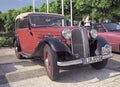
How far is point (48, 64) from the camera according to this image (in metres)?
6.34

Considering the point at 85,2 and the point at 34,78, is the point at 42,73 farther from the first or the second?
the point at 85,2

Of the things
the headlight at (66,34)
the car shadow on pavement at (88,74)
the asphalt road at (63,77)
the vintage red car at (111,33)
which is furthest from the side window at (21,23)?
the vintage red car at (111,33)

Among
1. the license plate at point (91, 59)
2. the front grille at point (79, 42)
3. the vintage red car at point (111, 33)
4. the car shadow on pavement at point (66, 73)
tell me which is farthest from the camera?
the vintage red car at point (111, 33)

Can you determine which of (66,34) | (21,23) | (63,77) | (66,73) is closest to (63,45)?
(66,34)

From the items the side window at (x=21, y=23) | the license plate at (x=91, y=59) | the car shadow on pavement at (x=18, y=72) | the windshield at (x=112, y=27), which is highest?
the side window at (x=21, y=23)

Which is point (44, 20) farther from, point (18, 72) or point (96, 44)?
point (96, 44)

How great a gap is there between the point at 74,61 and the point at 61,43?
0.60 m

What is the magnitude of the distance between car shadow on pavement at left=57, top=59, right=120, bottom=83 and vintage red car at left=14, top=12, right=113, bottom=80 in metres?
0.26

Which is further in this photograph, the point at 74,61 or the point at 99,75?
the point at 99,75

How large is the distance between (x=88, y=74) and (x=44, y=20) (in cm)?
251

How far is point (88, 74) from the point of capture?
680cm

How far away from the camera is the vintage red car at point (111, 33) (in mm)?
9969

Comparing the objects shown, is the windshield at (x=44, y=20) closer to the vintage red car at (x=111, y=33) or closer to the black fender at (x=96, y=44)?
the black fender at (x=96, y=44)

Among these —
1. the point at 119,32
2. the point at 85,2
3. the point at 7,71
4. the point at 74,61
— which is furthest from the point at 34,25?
the point at 85,2
